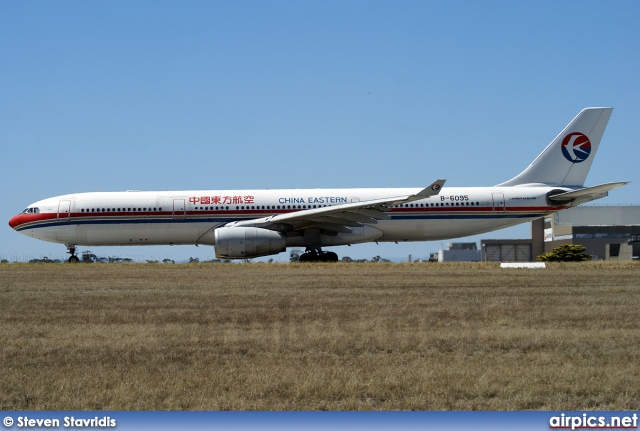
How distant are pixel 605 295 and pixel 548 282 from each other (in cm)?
325

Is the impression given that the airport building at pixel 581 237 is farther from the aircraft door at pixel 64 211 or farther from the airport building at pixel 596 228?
the aircraft door at pixel 64 211

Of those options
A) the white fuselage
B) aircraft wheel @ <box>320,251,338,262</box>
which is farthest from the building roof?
aircraft wheel @ <box>320,251,338,262</box>

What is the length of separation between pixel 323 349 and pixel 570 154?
27.0 meters

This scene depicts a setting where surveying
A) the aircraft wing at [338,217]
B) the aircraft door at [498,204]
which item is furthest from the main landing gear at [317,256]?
the aircraft door at [498,204]

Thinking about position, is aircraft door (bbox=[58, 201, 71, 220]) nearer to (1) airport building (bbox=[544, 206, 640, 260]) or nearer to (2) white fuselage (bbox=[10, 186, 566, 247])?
(2) white fuselage (bbox=[10, 186, 566, 247])

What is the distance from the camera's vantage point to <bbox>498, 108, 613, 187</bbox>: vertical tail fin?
33281 millimetres

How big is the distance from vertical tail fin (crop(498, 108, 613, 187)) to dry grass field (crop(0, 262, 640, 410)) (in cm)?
1769

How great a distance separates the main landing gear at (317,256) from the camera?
3147 centimetres

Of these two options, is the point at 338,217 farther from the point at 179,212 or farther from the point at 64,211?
the point at 64,211

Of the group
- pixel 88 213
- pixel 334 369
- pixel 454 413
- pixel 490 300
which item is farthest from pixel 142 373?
pixel 88 213

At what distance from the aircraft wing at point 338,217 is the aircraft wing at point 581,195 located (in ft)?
22.5

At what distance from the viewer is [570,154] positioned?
33375 millimetres

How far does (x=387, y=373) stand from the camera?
305 inches

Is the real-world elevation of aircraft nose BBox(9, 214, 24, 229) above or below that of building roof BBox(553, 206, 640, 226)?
below
